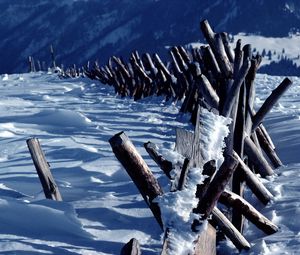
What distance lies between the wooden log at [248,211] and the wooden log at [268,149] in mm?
1470

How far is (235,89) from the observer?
11.8ft

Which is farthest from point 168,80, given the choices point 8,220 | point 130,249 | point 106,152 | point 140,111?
point 130,249

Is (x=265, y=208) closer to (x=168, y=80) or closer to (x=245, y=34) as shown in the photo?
(x=168, y=80)

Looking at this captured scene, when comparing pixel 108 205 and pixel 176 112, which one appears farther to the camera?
pixel 176 112

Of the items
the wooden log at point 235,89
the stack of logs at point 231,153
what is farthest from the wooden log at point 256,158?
the wooden log at point 235,89

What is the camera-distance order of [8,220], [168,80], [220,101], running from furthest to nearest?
1. [168,80]
2. [220,101]
3. [8,220]

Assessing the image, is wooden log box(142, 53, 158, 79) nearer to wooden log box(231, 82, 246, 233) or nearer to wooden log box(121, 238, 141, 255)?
wooden log box(231, 82, 246, 233)

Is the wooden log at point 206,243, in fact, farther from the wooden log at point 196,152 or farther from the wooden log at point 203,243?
the wooden log at point 196,152

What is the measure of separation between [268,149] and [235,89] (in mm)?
928

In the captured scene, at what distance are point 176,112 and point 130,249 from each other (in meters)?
7.94

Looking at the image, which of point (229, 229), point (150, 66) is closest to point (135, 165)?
point (229, 229)

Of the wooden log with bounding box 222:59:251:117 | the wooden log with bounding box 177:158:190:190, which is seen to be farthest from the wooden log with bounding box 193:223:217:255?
the wooden log with bounding box 222:59:251:117

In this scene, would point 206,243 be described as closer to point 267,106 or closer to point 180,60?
point 267,106

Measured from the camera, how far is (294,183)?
3.63m
